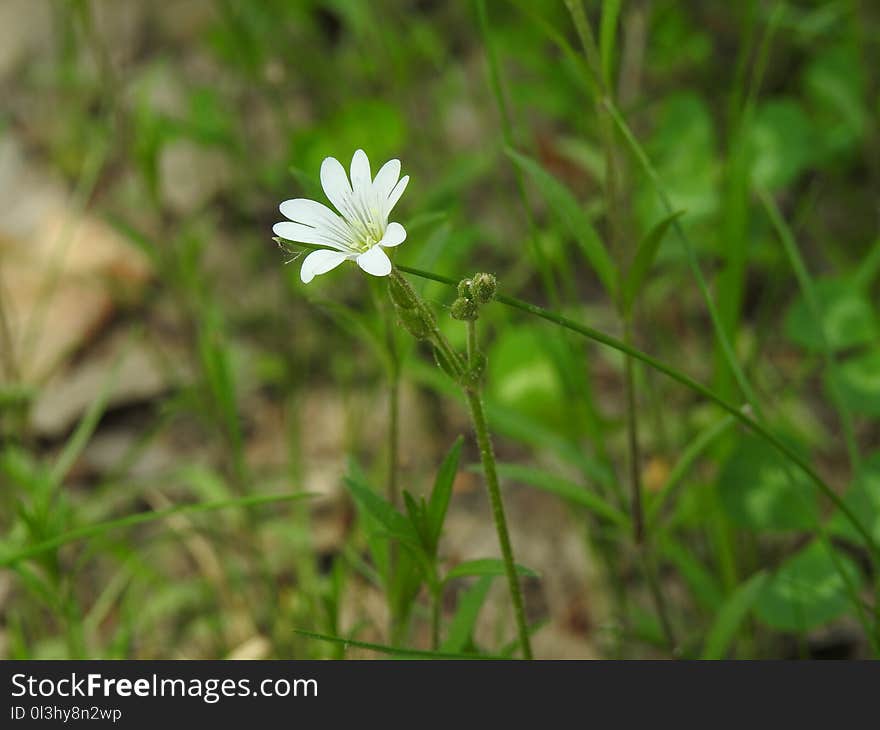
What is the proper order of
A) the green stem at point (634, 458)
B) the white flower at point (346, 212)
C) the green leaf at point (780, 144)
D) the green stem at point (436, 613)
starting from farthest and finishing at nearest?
the green leaf at point (780, 144), the green stem at point (634, 458), the green stem at point (436, 613), the white flower at point (346, 212)

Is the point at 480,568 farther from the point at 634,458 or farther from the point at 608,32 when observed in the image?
the point at 608,32

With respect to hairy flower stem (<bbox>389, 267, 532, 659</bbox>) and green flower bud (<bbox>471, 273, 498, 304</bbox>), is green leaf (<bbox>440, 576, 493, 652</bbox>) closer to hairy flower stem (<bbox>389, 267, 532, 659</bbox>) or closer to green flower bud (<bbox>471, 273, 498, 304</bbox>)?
hairy flower stem (<bbox>389, 267, 532, 659</bbox>)

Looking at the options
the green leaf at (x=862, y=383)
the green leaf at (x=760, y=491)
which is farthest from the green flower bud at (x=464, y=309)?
the green leaf at (x=862, y=383)

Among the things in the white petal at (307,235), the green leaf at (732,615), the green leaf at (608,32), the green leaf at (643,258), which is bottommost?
the green leaf at (732,615)

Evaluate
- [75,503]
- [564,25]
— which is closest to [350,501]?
[75,503]

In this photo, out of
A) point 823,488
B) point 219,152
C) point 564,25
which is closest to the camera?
point 823,488

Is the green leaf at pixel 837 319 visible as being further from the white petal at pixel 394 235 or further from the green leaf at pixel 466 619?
the white petal at pixel 394 235
